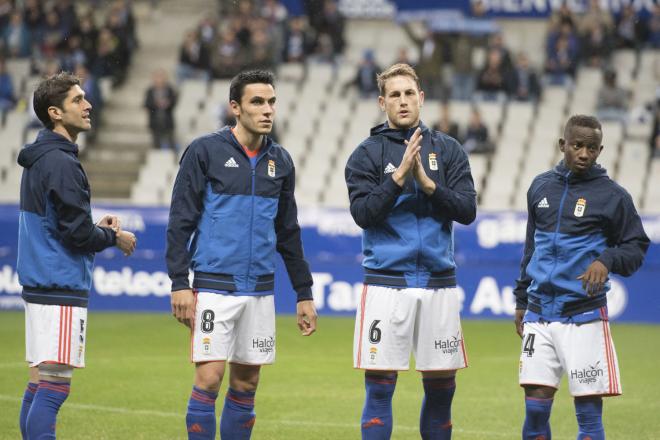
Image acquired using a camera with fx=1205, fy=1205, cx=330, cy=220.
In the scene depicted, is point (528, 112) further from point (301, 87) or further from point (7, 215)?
point (7, 215)

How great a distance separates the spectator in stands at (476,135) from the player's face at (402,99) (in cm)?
1286

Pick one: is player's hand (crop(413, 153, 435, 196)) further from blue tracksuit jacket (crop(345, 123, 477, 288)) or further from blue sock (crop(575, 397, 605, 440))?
blue sock (crop(575, 397, 605, 440))

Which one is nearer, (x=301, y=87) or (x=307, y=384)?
(x=307, y=384)

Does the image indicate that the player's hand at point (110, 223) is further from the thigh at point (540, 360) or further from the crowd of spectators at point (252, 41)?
the crowd of spectators at point (252, 41)

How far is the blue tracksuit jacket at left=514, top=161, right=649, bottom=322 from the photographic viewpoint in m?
6.52

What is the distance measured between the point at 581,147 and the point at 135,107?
17.1 meters

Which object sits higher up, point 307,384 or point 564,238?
point 564,238

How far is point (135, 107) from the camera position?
2286 cm

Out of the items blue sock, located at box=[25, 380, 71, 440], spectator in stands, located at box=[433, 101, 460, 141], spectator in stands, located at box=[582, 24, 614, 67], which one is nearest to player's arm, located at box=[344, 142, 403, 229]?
blue sock, located at box=[25, 380, 71, 440]

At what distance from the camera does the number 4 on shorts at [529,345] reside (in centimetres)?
655

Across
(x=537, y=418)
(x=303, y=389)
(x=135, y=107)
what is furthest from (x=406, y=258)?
(x=135, y=107)

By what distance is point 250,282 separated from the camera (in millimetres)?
6703

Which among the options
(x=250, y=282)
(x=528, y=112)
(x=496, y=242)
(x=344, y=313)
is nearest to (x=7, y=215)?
(x=344, y=313)

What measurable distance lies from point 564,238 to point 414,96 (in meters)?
1.15
